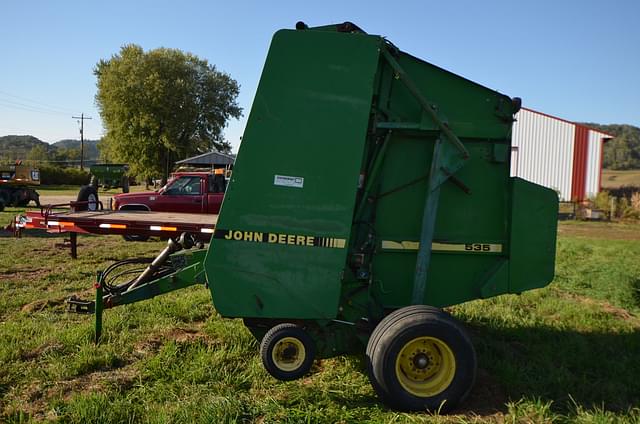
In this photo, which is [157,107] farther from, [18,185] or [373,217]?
[373,217]

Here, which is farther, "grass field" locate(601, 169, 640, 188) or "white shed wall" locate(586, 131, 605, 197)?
"grass field" locate(601, 169, 640, 188)

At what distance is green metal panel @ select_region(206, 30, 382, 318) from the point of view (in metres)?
3.73

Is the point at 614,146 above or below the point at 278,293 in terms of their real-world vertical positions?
above

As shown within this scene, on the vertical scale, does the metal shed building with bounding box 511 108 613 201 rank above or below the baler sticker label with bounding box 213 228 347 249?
above

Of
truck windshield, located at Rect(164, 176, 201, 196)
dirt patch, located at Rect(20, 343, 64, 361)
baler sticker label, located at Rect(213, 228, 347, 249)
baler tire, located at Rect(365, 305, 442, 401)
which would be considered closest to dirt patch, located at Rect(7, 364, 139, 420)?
dirt patch, located at Rect(20, 343, 64, 361)

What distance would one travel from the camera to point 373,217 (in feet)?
13.7

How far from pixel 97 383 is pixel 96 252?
7056mm

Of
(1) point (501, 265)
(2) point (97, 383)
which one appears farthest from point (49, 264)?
(1) point (501, 265)

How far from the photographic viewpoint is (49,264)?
351 inches

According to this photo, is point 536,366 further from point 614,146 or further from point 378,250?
point 614,146

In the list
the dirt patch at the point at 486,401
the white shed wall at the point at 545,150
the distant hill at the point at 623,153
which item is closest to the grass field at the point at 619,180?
the white shed wall at the point at 545,150

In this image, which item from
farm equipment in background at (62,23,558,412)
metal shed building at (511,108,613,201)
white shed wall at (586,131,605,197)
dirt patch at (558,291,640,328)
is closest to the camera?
farm equipment in background at (62,23,558,412)

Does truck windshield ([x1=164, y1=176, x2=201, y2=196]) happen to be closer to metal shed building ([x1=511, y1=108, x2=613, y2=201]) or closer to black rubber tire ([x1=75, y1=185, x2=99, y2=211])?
black rubber tire ([x1=75, y1=185, x2=99, y2=211])

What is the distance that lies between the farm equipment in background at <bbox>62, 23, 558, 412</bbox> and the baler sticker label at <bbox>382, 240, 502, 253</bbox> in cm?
1
